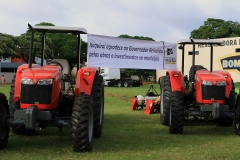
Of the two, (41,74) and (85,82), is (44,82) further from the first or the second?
(85,82)

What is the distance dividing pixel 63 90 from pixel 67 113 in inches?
19.1

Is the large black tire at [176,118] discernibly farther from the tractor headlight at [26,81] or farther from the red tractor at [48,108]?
the tractor headlight at [26,81]

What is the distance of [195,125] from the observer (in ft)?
31.9

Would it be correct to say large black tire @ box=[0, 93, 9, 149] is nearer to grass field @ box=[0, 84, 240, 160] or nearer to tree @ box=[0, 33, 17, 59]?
grass field @ box=[0, 84, 240, 160]

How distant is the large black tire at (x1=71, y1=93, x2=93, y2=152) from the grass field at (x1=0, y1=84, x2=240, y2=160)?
0.46 feet

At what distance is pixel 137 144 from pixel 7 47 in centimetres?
3596


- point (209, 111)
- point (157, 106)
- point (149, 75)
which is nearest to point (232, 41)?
point (149, 75)

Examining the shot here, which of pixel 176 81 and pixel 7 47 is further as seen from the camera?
pixel 7 47

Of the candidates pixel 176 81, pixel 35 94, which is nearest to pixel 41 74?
pixel 35 94

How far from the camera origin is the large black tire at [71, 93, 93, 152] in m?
5.88

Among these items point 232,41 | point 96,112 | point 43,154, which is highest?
point 232,41

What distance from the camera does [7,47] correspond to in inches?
1577

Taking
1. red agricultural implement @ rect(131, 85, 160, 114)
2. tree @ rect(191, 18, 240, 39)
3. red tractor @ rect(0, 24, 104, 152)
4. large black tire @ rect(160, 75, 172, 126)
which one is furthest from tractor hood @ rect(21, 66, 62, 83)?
tree @ rect(191, 18, 240, 39)

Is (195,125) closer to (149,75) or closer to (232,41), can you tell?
(232,41)
